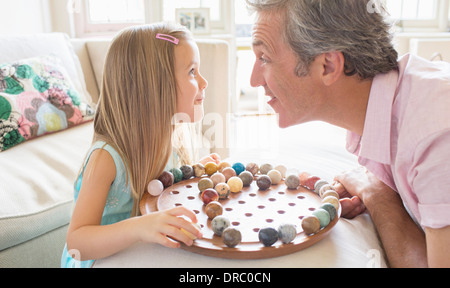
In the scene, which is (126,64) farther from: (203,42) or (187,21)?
(187,21)

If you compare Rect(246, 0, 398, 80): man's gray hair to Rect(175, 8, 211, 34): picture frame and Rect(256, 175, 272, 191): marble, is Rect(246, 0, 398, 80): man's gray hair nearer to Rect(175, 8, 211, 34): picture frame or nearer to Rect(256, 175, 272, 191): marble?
Rect(256, 175, 272, 191): marble

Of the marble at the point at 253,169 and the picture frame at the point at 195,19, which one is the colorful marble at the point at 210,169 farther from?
the picture frame at the point at 195,19

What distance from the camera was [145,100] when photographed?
1222 millimetres

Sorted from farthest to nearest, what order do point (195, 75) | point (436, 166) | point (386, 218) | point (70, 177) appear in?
point (70, 177), point (195, 75), point (386, 218), point (436, 166)

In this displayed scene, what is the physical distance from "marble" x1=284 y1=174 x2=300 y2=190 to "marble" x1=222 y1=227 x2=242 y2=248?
32 centimetres

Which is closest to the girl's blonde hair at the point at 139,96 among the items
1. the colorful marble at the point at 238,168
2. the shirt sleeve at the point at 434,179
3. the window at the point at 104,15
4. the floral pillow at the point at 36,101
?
the colorful marble at the point at 238,168

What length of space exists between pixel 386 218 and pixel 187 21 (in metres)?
3.24

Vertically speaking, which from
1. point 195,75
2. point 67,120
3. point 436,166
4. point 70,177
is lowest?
point 70,177

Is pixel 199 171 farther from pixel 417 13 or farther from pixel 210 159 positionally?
pixel 417 13

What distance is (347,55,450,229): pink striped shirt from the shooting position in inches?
30.9

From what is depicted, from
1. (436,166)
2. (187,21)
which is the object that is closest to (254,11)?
(436,166)

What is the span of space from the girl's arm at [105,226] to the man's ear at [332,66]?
508mm

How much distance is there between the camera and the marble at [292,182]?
1066mm

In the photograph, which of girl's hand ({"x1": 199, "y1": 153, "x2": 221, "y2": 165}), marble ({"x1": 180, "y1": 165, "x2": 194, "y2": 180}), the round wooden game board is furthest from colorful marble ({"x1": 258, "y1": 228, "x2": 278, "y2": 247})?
girl's hand ({"x1": 199, "y1": 153, "x2": 221, "y2": 165})
